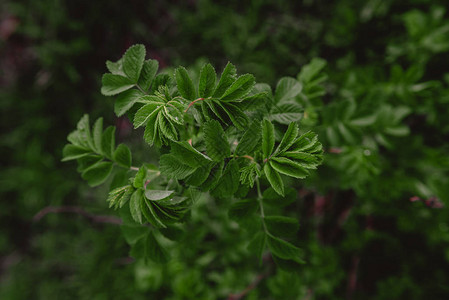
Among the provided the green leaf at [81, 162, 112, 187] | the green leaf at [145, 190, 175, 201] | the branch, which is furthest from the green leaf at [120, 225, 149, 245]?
the branch

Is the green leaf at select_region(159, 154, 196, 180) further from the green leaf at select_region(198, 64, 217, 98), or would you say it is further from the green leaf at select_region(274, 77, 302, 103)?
the green leaf at select_region(274, 77, 302, 103)

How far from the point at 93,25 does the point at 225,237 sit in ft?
6.02

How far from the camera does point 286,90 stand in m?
0.79

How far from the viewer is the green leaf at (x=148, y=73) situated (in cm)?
68

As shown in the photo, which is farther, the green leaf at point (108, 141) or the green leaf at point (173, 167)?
the green leaf at point (108, 141)

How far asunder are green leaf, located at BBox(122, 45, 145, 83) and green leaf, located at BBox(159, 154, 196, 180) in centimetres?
24

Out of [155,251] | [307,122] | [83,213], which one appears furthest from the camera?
[83,213]

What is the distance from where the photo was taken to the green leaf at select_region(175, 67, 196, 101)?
0.60m

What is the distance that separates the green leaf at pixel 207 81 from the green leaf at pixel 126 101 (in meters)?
0.16

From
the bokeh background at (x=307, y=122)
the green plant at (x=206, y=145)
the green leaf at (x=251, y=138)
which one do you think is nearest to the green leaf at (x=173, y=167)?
the green plant at (x=206, y=145)

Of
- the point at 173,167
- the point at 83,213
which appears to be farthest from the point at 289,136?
the point at 83,213

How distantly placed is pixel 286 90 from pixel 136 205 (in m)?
0.50

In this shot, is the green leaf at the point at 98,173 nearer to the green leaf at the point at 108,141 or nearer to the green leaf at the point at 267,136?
the green leaf at the point at 108,141

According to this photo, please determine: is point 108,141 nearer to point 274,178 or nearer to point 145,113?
point 145,113
